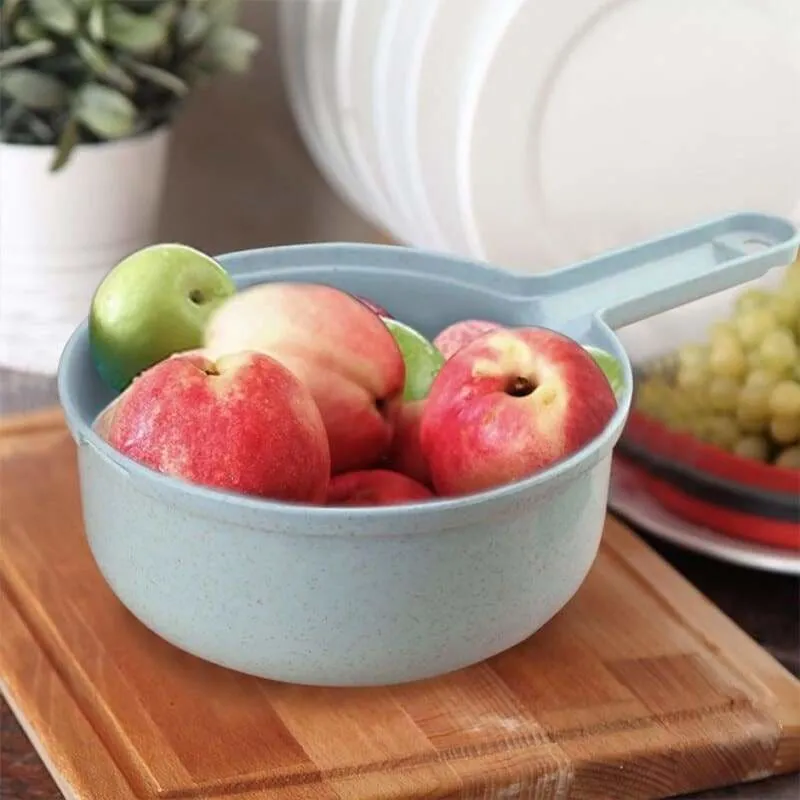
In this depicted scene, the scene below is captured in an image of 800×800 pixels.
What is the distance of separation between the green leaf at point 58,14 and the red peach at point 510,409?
0.35 m

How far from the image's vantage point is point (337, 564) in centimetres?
48

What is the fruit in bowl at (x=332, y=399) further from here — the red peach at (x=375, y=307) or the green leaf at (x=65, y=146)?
the green leaf at (x=65, y=146)

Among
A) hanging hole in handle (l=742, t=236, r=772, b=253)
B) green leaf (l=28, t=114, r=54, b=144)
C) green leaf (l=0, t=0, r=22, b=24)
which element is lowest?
green leaf (l=28, t=114, r=54, b=144)

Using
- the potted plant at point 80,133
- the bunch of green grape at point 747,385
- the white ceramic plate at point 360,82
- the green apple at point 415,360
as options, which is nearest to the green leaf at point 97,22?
the potted plant at point 80,133

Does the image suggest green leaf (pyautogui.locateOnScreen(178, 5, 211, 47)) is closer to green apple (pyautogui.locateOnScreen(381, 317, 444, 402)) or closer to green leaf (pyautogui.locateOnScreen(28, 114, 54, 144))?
green leaf (pyautogui.locateOnScreen(28, 114, 54, 144))

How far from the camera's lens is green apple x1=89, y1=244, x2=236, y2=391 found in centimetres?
58

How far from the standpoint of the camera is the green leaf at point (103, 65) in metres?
0.74

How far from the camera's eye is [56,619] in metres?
0.59

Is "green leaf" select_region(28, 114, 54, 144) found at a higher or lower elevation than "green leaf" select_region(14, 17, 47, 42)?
lower

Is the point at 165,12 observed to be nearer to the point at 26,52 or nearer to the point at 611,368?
the point at 26,52

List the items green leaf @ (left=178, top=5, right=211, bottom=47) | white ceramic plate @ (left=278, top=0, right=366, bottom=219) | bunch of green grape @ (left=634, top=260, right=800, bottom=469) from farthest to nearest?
white ceramic plate @ (left=278, top=0, right=366, bottom=219) < green leaf @ (left=178, top=5, right=211, bottom=47) < bunch of green grape @ (left=634, top=260, right=800, bottom=469)

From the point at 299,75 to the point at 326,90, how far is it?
46 mm

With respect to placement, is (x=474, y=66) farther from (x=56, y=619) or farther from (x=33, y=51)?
(x=56, y=619)

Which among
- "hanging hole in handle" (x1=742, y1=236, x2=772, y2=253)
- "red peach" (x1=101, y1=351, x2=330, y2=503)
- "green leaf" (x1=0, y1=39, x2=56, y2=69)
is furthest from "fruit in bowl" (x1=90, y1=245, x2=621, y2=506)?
"green leaf" (x1=0, y1=39, x2=56, y2=69)
